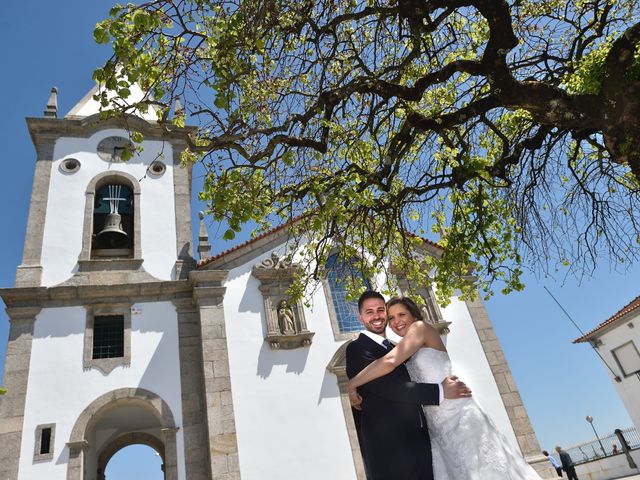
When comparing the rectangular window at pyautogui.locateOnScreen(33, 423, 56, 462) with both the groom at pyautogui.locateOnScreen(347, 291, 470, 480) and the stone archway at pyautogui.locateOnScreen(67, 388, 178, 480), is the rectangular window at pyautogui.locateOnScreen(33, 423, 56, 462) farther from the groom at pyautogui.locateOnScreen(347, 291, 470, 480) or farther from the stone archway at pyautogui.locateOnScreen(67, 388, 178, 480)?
the groom at pyautogui.locateOnScreen(347, 291, 470, 480)

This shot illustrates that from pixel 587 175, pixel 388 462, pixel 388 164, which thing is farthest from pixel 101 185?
pixel 388 462

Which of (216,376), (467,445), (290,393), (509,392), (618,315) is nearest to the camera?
(467,445)

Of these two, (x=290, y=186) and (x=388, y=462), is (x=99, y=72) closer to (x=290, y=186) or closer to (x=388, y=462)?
(x=290, y=186)

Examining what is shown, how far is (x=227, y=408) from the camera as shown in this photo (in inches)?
457

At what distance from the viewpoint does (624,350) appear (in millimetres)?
21609

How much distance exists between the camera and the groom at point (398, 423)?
2.79 m

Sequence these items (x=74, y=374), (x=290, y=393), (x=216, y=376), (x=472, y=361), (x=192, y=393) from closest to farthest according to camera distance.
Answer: (x=74, y=374) → (x=216, y=376) → (x=192, y=393) → (x=290, y=393) → (x=472, y=361)

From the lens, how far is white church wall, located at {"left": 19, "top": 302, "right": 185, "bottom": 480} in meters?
10.9

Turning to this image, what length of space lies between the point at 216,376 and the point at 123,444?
17.3 feet

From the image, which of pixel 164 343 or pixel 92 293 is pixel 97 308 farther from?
pixel 164 343

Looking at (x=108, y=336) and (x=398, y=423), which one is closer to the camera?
(x=398, y=423)

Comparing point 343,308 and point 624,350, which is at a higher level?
point 343,308

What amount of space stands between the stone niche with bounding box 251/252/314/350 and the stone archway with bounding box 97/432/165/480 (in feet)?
18.2

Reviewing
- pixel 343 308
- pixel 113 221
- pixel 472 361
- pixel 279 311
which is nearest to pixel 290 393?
pixel 279 311
